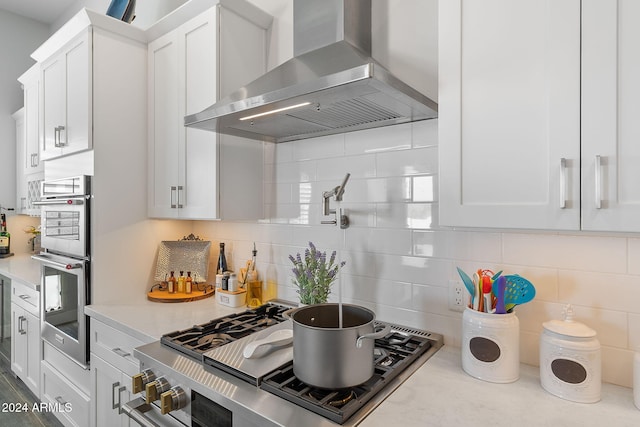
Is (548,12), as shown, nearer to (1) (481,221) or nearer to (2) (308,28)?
(1) (481,221)

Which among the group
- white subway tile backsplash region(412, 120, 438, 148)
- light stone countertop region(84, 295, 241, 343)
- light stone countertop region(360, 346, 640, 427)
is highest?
white subway tile backsplash region(412, 120, 438, 148)

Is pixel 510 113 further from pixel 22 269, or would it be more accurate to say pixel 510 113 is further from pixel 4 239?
pixel 4 239

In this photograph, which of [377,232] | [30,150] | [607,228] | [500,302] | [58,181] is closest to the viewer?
[607,228]

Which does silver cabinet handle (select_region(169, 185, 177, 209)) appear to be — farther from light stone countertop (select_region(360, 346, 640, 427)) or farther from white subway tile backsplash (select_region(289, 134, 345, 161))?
light stone countertop (select_region(360, 346, 640, 427))

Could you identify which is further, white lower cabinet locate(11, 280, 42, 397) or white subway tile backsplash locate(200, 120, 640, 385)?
white lower cabinet locate(11, 280, 42, 397)

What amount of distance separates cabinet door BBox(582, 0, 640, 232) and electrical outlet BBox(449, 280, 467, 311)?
591 mm

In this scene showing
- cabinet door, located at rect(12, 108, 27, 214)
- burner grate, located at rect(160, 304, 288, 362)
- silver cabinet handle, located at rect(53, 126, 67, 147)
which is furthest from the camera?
cabinet door, located at rect(12, 108, 27, 214)

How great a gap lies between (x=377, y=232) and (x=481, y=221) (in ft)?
2.08

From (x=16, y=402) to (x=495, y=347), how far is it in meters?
3.34

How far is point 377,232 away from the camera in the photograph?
1.63 m

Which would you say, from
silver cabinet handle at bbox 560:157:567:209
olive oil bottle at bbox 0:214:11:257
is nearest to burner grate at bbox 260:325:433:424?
silver cabinet handle at bbox 560:157:567:209

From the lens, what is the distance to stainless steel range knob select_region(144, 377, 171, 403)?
1.25 meters

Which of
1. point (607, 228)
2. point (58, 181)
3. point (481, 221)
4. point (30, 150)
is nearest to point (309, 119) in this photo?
point (481, 221)

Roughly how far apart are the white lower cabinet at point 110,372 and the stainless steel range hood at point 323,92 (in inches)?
42.6
